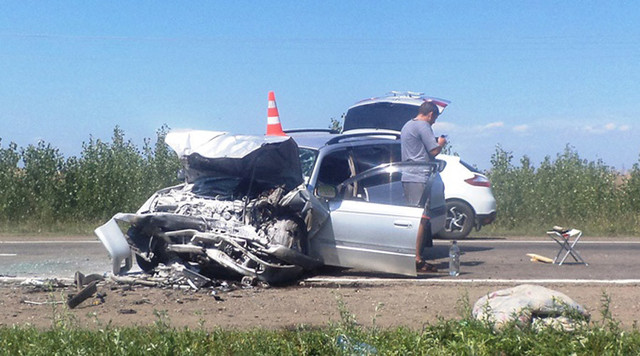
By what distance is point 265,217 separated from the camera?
9117 mm

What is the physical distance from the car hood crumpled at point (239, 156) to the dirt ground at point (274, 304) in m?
1.44

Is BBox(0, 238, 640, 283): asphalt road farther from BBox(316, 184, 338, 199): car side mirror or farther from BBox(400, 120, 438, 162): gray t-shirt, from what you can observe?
BBox(400, 120, 438, 162): gray t-shirt

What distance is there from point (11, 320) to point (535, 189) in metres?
15.0

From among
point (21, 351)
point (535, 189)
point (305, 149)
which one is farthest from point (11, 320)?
point (535, 189)

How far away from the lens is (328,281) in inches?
368

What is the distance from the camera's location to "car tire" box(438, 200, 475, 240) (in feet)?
48.8

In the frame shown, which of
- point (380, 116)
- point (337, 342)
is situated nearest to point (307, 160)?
point (380, 116)

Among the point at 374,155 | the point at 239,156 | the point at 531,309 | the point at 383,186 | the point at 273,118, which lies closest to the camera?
the point at 531,309

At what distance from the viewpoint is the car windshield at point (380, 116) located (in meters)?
13.4

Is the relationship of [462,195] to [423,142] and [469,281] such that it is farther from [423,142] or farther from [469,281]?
[469,281]

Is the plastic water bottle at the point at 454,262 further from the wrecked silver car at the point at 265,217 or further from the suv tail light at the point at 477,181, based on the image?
the suv tail light at the point at 477,181

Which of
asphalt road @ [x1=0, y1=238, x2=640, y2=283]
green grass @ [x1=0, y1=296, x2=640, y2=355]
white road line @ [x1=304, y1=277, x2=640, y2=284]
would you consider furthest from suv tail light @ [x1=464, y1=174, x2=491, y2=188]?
green grass @ [x1=0, y1=296, x2=640, y2=355]

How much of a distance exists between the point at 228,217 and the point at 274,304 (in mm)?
1554

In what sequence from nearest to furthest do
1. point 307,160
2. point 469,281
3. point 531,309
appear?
point 531,309 → point 469,281 → point 307,160
